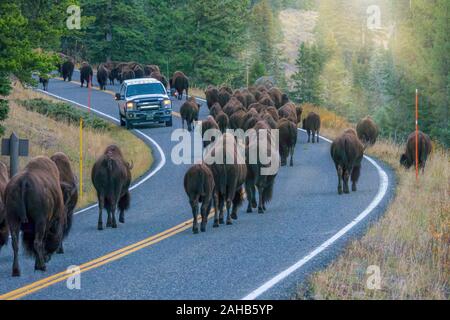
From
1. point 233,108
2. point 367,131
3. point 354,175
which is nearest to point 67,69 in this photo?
point 233,108

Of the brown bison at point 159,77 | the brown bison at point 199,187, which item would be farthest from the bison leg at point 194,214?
the brown bison at point 159,77

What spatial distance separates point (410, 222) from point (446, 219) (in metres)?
0.63

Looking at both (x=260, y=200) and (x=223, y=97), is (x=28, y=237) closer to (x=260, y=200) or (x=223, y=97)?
(x=260, y=200)

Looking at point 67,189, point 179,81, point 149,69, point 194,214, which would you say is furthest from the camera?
point 149,69

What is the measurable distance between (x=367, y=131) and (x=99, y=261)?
61.2 feet

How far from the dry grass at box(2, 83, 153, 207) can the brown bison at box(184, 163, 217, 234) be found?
901 cm

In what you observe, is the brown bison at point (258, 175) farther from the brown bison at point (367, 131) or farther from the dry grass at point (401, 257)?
the brown bison at point (367, 131)

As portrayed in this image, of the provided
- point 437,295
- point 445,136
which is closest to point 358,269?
point 437,295

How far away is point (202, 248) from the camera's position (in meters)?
14.6

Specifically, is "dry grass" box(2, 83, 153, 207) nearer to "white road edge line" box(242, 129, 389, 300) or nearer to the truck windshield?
the truck windshield

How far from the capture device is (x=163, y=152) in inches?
1232

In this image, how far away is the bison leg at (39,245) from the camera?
12914 millimetres

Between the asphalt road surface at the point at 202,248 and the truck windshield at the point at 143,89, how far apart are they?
1513 cm

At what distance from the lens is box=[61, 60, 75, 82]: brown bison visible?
6075 centimetres
